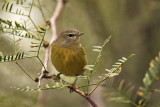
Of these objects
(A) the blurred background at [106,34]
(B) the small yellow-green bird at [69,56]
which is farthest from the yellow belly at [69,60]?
(A) the blurred background at [106,34]

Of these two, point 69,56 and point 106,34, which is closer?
point 69,56

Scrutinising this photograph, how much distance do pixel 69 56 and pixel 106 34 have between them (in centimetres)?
220

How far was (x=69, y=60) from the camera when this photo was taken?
11.3 feet

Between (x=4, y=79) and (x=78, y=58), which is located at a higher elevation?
(x=78, y=58)

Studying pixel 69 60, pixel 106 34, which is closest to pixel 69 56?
pixel 69 60

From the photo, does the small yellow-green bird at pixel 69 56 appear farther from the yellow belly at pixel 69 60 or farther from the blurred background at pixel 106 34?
the blurred background at pixel 106 34

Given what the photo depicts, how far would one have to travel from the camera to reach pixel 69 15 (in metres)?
5.05

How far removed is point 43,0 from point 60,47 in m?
0.90

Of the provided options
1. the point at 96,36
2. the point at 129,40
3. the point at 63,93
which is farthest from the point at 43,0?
the point at 129,40

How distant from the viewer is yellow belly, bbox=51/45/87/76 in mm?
3416

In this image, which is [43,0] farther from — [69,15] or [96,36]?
[96,36]

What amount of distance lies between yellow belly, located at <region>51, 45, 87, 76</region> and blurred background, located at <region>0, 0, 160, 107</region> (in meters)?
0.17

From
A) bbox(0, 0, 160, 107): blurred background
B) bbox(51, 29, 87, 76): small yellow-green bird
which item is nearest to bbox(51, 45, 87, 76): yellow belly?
bbox(51, 29, 87, 76): small yellow-green bird

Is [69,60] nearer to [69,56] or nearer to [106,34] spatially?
[69,56]
